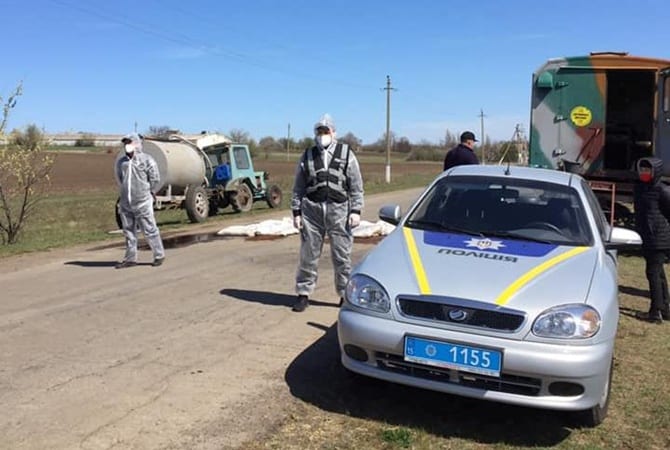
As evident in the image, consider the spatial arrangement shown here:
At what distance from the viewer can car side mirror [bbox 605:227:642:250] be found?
517 centimetres

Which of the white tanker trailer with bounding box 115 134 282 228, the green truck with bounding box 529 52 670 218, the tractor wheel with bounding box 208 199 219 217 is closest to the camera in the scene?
the green truck with bounding box 529 52 670 218

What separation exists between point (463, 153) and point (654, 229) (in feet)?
11.3

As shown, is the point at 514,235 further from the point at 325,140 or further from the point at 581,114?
the point at 581,114

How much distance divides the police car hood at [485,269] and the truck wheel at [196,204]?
1353 cm

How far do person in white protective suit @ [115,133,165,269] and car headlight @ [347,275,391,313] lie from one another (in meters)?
A: 5.78

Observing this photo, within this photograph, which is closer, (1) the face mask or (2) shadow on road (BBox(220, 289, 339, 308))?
(1) the face mask

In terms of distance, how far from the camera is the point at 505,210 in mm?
5355

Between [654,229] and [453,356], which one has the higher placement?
[654,229]

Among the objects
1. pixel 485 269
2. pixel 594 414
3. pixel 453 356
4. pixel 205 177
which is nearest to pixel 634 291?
pixel 594 414

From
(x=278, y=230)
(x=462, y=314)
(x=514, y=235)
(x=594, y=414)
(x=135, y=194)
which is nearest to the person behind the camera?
(x=462, y=314)

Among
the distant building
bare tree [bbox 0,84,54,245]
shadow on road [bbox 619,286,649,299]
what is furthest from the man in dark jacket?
the distant building

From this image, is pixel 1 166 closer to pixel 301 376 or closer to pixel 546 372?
pixel 301 376

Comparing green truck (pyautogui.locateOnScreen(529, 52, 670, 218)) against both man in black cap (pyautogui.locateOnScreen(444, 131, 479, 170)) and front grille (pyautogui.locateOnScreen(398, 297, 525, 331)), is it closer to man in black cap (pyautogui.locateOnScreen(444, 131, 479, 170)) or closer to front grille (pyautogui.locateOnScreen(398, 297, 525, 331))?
man in black cap (pyautogui.locateOnScreen(444, 131, 479, 170))

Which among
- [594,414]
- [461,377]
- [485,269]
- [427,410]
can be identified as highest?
[485,269]
